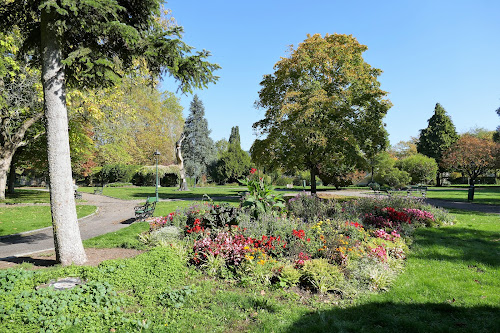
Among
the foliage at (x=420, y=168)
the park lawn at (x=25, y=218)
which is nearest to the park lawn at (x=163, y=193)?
the park lawn at (x=25, y=218)

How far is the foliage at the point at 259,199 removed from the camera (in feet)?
23.9

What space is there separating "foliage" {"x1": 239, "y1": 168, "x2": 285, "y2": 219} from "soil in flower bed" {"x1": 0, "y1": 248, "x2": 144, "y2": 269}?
9.21ft

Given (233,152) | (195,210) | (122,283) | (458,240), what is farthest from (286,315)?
(233,152)

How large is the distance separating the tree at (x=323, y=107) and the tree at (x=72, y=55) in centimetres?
994

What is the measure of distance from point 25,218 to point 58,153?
877cm

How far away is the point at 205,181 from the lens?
146 ft

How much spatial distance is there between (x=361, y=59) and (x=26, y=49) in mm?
16323

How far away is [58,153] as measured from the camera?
529cm

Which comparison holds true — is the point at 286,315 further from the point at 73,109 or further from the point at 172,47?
the point at 73,109

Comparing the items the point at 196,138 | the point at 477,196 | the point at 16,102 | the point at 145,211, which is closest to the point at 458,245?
the point at 145,211

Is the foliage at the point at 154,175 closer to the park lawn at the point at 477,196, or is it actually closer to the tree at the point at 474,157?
the park lawn at the point at 477,196

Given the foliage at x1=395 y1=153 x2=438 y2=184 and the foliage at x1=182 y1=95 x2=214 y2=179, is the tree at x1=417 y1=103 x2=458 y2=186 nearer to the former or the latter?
the foliage at x1=395 y1=153 x2=438 y2=184

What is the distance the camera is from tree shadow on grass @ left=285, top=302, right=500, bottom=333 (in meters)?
3.59

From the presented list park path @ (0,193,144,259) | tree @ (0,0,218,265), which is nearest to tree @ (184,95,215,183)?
park path @ (0,193,144,259)
